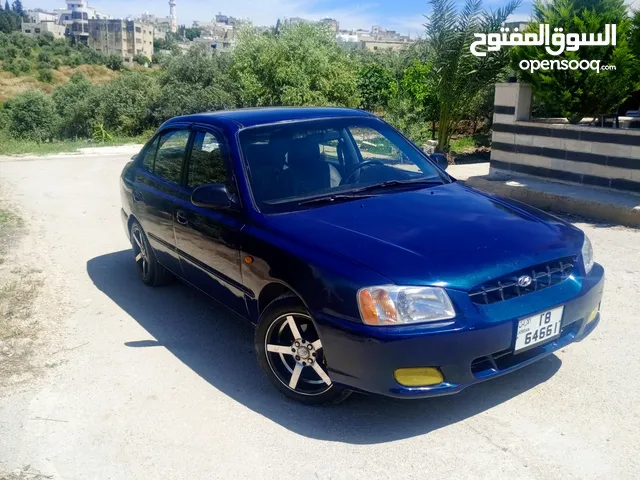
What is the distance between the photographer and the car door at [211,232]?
4281mm

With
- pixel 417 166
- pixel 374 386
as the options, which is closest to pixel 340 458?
pixel 374 386

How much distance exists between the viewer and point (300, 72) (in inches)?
779

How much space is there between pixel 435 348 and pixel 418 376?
0.61ft

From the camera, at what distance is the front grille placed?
131 inches

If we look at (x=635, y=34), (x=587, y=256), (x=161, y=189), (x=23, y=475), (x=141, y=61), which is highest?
(x=141, y=61)

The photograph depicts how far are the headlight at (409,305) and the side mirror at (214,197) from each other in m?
1.39

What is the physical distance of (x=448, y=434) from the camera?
3.47 metres

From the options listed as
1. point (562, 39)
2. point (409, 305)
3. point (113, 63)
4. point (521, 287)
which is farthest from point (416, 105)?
point (113, 63)

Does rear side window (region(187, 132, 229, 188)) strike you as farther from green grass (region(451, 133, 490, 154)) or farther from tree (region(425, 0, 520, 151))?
green grass (region(451, 133, 490, 154))

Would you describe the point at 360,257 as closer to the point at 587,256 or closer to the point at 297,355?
the point at 297,355

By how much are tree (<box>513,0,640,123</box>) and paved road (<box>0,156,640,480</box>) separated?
506 cm

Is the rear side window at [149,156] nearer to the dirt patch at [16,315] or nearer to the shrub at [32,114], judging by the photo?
the dirt patch at [16,315]

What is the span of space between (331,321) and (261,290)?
0.76m

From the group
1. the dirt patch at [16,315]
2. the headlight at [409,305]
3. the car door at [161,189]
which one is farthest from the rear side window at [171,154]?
the headlight at [409,305]
